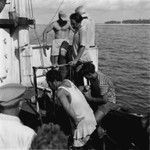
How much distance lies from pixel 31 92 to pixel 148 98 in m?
8.97

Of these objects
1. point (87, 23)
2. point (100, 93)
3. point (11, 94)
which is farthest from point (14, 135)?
point (87, 23)

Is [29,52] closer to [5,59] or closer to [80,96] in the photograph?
[5,59]

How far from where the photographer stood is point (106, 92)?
18.2 ft

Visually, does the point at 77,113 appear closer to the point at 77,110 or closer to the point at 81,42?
the point at 77,110

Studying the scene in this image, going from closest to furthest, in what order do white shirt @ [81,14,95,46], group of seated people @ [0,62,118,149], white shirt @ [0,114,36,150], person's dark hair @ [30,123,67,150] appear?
person's dark hair @ [30,123,67,150] < white shirt @ [0,114,36,150] < group of seated people @ [0,62,118,149] < white shirt @ [81,14,95,46]

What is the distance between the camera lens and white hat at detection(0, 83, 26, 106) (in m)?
4.60

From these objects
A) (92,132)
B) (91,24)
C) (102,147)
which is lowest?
(102,147)

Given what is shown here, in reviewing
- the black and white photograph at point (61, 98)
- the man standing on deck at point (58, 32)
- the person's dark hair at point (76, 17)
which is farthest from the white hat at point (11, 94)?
the man standing on deck at point (58, 32)

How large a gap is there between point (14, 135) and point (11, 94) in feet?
6.14

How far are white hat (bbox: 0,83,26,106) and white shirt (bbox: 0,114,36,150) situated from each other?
1.06 metres

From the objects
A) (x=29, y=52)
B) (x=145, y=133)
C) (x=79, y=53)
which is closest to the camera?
(x=145, y=133)

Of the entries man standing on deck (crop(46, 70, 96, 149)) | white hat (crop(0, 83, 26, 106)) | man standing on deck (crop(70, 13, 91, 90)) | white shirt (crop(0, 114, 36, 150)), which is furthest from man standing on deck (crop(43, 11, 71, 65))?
white shirt (crop(0, 114, 36, 150))

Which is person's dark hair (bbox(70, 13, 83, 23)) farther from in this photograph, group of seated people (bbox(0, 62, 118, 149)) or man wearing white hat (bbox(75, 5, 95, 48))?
group of seated people (bbox(0, 62, 118, 149))

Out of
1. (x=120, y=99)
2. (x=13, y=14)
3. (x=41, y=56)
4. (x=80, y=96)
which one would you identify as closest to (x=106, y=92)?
(x=80, y=96)
